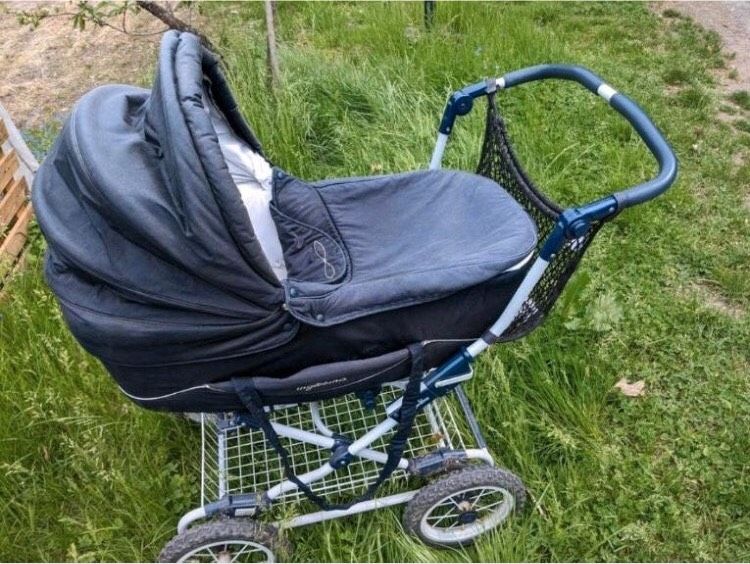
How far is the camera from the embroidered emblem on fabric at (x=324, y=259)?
185cm

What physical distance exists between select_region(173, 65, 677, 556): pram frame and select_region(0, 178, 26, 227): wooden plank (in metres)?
1.83

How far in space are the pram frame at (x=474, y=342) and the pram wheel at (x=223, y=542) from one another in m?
0.05

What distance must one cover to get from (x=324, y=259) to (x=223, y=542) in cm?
85

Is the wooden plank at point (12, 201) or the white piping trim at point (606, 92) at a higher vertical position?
the white piping trim at point (606, 92)

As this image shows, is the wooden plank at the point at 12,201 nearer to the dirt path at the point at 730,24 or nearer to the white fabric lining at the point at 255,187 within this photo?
the white fabric lining at the point at 255,187

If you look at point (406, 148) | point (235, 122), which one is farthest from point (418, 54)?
point (235, 122)

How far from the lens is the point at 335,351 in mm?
1603

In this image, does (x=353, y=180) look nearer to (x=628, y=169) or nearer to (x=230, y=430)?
(x=230, y=430)

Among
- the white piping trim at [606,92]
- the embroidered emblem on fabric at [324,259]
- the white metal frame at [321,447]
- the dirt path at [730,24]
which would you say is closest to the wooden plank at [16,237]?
the white metal frame at [321,447]

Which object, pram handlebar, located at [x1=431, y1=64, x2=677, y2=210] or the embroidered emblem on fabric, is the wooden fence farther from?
pram handlebar, located at [x1=431, y1=64, x2=677, y2=210]

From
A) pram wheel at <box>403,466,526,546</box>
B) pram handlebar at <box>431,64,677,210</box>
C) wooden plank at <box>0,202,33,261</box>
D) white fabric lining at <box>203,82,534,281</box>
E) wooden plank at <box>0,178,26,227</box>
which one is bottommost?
pram wheel at <box>403,466,526,546</box>

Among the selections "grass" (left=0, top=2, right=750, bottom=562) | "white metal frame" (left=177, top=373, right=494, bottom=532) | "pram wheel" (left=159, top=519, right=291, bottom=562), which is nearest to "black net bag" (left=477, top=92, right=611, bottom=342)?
"white metal frame" (left=177, top=373, right=494, bottom=532)

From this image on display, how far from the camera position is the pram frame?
4.86 feet

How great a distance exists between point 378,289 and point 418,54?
2.93 meters
